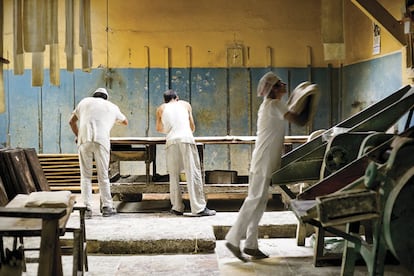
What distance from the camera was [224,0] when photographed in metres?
8.97

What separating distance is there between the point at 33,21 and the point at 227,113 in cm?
506

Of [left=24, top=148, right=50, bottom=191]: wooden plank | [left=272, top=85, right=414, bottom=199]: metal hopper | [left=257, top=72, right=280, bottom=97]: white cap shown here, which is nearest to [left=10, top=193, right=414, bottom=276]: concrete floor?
[left=24, top=148, right=50, bottom=191]: wooden plank

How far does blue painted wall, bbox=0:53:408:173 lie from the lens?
887 cm

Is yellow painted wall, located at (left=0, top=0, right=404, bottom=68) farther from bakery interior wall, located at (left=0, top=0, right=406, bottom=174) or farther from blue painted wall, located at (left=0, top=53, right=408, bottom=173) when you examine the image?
blue painted wall, located at (left=0, top=53, right=408, bottom=173)

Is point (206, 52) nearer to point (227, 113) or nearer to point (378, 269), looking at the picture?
point (227, 113)

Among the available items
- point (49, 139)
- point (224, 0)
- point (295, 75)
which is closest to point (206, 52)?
point (224, 0)

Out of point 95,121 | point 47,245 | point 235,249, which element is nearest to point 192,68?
point 95,121

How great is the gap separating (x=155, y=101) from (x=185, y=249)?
14.5 ft

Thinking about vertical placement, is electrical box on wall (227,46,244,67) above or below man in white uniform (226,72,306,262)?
above

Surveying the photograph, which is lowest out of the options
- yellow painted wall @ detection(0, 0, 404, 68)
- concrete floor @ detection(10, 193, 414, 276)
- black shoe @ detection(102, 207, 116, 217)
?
concrete floor @ detection(10, 193, 414, 276)

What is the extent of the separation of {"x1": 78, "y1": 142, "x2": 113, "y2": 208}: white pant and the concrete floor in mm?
298

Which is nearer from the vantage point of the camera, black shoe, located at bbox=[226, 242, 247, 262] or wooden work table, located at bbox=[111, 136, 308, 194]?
black shoe, located at bbox=[226, 242, 247, 262]

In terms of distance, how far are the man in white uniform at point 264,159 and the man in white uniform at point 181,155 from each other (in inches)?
63.3

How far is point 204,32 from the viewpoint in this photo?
29.5 feet
